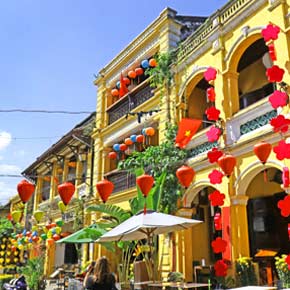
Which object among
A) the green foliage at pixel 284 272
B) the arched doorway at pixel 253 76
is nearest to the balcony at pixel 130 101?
the arched doorway at pixel 253 76

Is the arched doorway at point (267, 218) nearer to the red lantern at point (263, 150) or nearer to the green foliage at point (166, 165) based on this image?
the green foliage at point (166, 165)

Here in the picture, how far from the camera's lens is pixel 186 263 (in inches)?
397

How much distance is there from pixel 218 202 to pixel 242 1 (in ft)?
16.6

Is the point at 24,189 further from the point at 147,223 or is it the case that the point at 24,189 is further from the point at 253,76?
the point at 253,76

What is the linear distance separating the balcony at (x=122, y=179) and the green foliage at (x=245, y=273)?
18.6 feet

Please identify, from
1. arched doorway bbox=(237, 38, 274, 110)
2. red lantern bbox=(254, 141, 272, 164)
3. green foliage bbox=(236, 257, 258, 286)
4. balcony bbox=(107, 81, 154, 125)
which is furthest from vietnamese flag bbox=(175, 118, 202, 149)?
balcony bbox=(107, 81, 154, 125)

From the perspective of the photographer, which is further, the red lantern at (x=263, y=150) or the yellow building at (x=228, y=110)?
the yellow building at (x=228, y=110)

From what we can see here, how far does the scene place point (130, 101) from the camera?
554 inches

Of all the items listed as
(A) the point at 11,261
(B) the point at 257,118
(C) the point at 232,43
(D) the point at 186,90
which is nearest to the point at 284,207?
(B) the point at 257,118

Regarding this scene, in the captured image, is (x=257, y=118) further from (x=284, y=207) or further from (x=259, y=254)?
(x=259, y=254)

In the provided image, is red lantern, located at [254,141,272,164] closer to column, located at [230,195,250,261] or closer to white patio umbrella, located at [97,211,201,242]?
white patio umbrella, located at [97,211,201,242]

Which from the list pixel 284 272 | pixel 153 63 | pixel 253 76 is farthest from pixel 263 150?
pixel 153 63

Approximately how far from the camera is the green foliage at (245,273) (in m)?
8.00

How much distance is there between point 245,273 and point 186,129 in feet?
11.7
